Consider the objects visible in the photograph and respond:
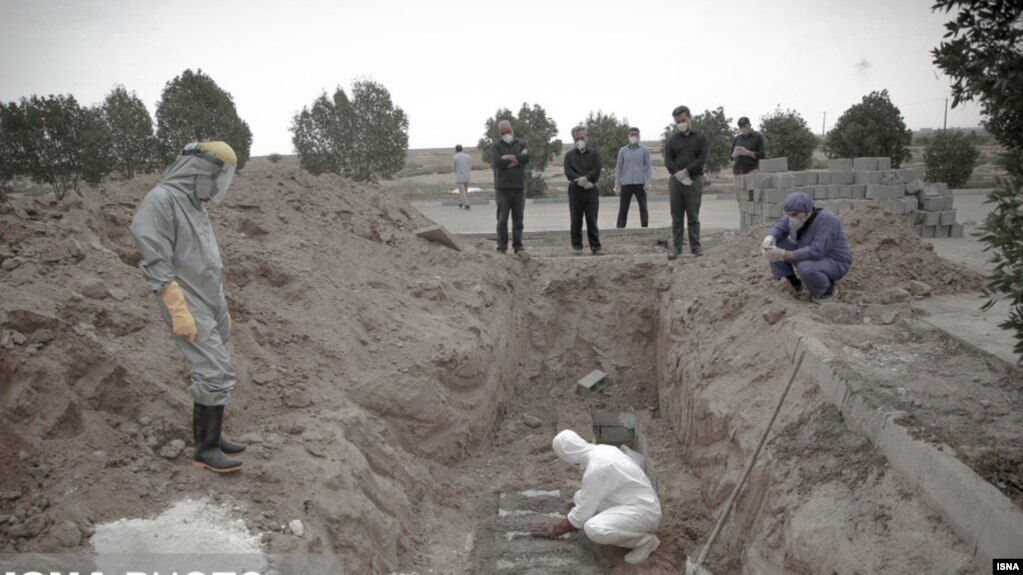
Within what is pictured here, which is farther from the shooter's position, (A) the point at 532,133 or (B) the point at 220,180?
(A) the point at 532,133

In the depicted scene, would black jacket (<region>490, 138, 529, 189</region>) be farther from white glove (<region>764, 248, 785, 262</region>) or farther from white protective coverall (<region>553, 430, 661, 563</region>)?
white protective coverall (<region>553, 430, 661, 563</region>)

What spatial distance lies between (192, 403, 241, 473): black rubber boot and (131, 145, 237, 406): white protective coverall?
76 mm

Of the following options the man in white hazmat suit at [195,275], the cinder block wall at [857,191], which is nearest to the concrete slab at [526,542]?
the man in white hazmat suit at [195,275]

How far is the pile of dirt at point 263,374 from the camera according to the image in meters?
4.10

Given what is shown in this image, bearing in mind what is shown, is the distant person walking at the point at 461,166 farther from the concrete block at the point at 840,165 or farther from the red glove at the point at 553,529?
the red glove at the point at 553,529

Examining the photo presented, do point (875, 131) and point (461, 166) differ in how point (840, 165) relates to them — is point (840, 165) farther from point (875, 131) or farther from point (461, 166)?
point (461, 166)

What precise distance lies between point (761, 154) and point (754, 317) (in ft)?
22.0

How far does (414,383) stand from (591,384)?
10.3 feet

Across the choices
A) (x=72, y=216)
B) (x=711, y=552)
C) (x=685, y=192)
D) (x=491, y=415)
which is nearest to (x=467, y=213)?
(x=685, y=192)

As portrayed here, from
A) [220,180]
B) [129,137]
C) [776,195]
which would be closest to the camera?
[220,180]

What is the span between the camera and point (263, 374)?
17.9 ft

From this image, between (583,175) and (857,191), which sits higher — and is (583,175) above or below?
above

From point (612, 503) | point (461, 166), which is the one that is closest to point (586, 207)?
point (612, 503)

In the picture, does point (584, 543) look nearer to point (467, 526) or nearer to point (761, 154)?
point (467, 526)
